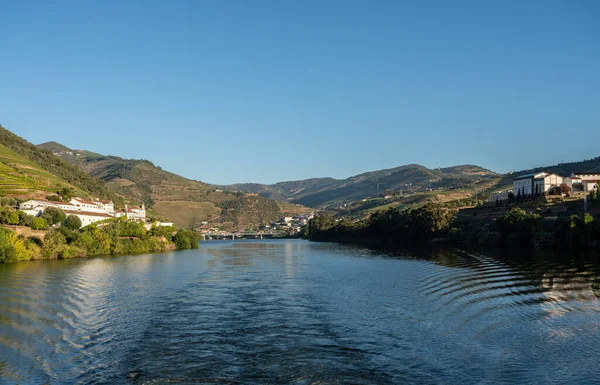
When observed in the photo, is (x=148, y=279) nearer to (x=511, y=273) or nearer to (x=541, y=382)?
(x=511, y=273)

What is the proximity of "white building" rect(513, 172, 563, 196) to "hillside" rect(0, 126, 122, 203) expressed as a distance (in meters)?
102

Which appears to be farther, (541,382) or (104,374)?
(104,374)

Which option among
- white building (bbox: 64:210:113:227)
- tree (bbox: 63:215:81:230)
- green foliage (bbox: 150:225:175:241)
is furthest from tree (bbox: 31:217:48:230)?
green foliage (bbox: 150:225:175:241)

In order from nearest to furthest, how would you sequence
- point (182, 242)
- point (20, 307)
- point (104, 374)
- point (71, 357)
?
point (104, 374) → point (71, 357) → point (20, 307) → point (182, 242)

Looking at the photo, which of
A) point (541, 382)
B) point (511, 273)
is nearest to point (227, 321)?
point (541, 382)

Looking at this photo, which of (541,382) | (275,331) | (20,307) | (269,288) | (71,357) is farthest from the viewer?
(269,288)

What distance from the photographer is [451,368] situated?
54.0 ft

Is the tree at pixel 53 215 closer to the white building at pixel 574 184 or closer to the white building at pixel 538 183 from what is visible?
the white building at pixel 538 183

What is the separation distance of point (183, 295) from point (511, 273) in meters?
25.8

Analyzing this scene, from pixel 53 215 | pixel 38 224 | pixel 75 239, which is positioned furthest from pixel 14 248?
pixel 53 215

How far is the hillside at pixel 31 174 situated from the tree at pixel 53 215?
621 inches

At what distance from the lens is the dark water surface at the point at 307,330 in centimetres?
1625

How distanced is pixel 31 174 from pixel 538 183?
11406 centimetres

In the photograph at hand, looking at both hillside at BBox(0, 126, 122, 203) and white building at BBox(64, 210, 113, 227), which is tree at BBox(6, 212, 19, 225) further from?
hillside at BBox(0, 126, 122, 203)
